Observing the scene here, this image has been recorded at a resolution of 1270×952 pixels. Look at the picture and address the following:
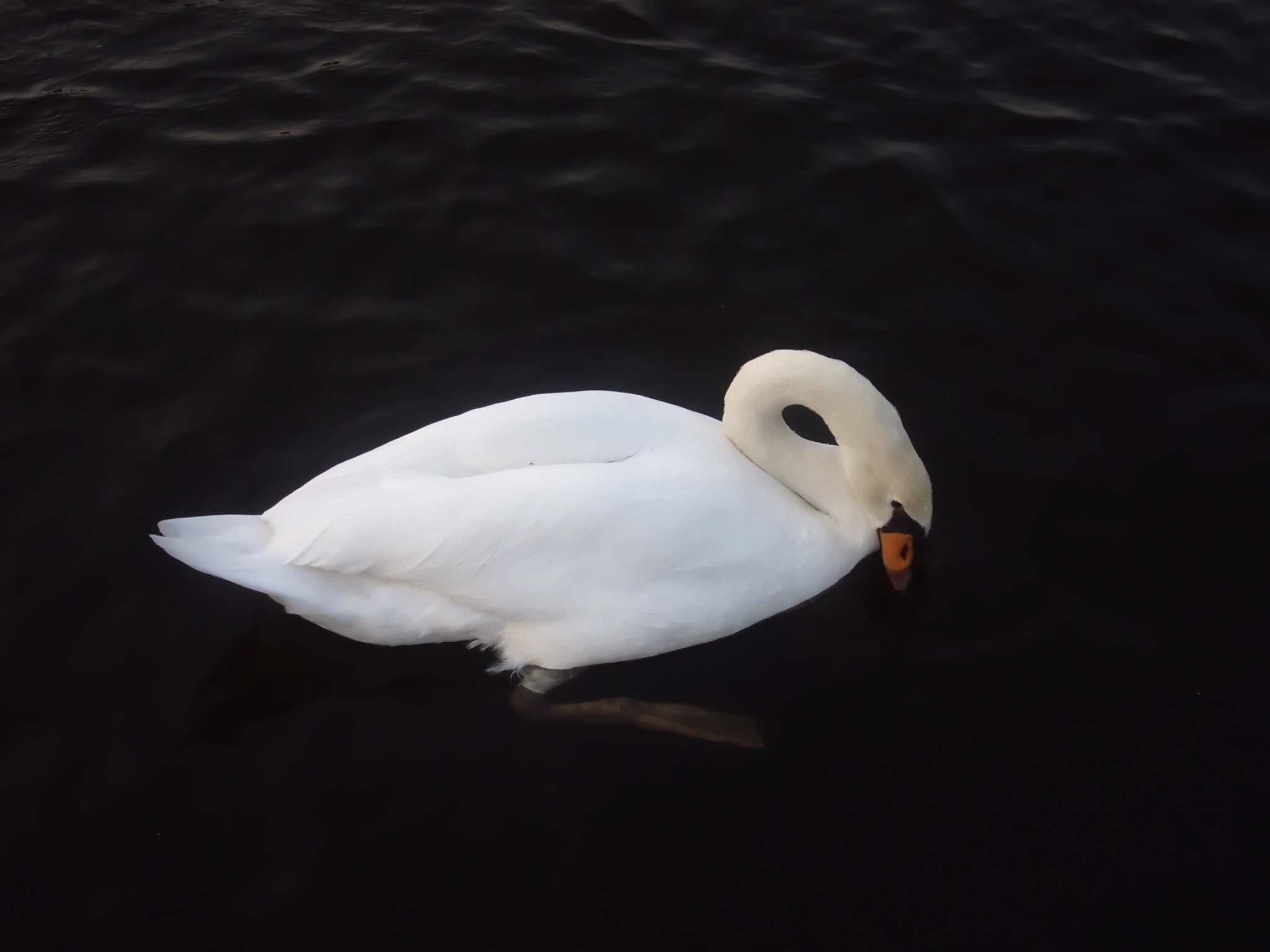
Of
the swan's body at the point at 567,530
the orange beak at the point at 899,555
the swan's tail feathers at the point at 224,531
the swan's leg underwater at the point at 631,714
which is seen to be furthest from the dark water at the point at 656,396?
the swan's tail feathers at the point at 224,531

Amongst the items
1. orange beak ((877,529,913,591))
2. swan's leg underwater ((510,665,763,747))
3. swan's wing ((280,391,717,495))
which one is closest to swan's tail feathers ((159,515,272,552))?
swan's wing ((280,391,717,495))

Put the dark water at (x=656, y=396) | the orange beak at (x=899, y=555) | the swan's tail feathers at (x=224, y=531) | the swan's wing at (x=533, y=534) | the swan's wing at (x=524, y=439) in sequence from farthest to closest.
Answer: the orange beak at (x=899, y=555) < the swan's wing at (x=524, y=439) < the swan's tail feathers at (x=224, y=531) < the swan's wing at (x=533, y=534) < the dark water at (x=656, y=396)

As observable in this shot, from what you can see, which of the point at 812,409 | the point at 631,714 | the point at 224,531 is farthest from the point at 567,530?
the point at 224,531

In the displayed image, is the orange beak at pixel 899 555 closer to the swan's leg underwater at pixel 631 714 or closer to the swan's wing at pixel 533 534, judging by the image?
the swan's wing at pixel 533 534

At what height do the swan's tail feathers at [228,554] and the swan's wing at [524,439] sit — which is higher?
the swan's wing at [524,439]

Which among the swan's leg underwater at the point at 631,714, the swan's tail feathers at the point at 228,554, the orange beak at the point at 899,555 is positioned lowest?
the swan's leg underwater at the point at 631,714

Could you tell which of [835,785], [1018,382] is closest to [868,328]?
[1018,382]

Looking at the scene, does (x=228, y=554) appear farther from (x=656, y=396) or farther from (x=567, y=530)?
(x=656, y=396)

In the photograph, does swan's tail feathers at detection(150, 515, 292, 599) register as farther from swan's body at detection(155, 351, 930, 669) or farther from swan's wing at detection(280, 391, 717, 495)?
swan's wing at detection(280, 391, 717, 495)

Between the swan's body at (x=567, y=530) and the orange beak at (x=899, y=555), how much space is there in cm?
13

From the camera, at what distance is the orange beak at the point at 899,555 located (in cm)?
502

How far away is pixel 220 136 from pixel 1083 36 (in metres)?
6.85

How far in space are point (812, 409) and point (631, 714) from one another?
159cm

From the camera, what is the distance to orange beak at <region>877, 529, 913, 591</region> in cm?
502
